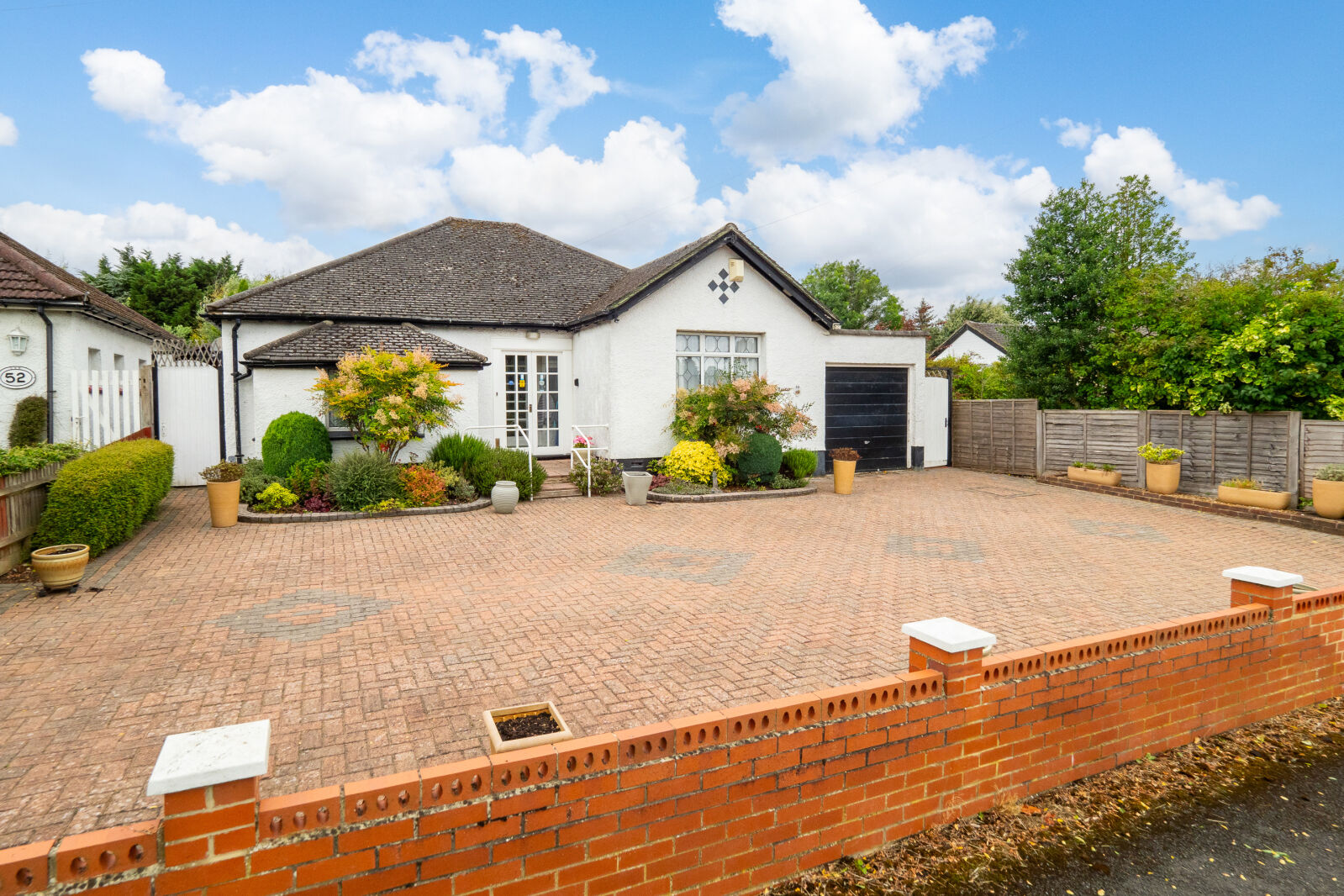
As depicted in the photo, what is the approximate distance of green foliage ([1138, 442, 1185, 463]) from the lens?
13.3 metres

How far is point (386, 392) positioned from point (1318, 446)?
52.0 ft

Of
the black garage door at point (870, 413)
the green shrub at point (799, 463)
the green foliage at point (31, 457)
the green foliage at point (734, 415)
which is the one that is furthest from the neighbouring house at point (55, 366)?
the black garage door at point (870, 413)

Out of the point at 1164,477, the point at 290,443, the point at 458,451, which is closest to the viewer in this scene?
the point at 290,443

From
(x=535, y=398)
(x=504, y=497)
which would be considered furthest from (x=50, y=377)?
(x=535, y=398)

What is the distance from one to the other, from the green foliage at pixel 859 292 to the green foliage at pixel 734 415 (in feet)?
115

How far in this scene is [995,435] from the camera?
17.6 metres

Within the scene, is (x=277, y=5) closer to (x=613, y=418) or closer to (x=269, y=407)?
(x=269, y=407)

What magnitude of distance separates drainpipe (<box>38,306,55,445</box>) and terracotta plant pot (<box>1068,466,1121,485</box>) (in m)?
20.6

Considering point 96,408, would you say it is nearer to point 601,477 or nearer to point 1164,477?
point 601,477

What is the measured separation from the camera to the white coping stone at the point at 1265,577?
188 inches

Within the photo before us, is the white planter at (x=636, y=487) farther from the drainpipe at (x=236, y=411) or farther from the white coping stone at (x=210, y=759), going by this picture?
the white coping stone at (x=210, y=759)

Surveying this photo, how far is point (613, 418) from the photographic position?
48.8ft

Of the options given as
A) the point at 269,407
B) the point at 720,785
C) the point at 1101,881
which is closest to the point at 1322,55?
the point at 1101,881

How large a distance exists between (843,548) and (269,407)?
1087cm
